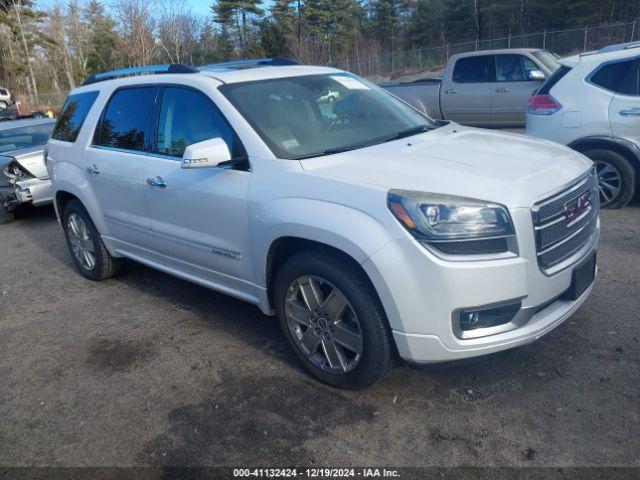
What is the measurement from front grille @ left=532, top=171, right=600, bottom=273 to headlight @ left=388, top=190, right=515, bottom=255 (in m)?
0.20

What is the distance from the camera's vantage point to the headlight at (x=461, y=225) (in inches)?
112

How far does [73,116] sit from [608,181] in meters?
5.57

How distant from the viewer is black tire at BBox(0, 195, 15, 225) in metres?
8.83

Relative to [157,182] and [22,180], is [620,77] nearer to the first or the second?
[157,182]

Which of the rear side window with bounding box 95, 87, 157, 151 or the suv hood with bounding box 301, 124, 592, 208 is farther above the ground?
the rear side window with bounding box 95, 87, 157, 151

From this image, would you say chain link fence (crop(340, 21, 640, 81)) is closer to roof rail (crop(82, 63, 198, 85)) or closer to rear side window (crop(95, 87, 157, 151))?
roof rail (crop(82, 63, 198, 85))

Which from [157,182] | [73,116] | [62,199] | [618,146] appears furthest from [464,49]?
[157,182]

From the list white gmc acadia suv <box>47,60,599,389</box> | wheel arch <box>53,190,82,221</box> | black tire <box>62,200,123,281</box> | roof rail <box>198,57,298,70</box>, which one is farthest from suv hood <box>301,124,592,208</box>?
wheel arch <box>53,190,82,221</box>

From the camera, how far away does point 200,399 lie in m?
3.49

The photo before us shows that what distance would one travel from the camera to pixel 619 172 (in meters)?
6.18

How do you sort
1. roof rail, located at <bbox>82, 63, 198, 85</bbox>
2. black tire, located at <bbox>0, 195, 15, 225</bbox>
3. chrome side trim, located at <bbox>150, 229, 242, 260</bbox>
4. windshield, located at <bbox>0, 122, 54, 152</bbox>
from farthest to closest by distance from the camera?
1. windshield, located at <bbox>0, 122, 54, 152</bbox>
2. black tire, located at <bbox>0, 195, 15, 225</bbox>
3. roof rail, located at <bbox>82, 63, 198, 85</bbox>
4. chrome side trim, located at <bbox>150, 229, 242, 260</bbox>

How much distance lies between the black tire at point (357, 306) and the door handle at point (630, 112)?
174 inches

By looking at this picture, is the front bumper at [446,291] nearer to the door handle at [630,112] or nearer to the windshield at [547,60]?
the door handle at [630,112]

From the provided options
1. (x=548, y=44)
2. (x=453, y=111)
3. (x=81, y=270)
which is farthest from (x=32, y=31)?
(x=81, y=270)
